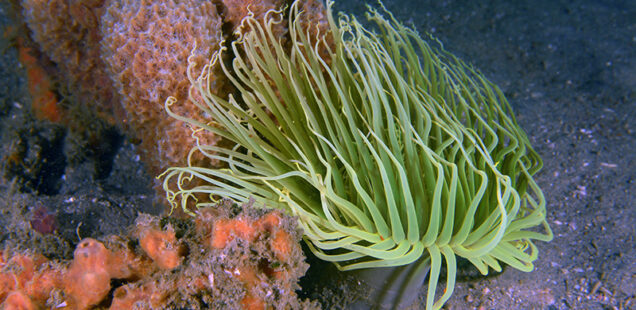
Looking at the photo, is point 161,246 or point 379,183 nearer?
point 161,246

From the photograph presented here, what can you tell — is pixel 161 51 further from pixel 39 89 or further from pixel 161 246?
pixel 39 89

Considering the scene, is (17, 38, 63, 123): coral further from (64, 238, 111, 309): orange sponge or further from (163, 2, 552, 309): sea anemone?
(64, 238, 111, 309): orange sponge

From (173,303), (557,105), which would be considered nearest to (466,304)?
(173,303)

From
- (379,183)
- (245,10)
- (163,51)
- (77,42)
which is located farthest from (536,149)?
(77,42)

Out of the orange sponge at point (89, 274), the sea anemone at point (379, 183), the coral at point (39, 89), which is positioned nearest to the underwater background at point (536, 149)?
the coral at point (39, 89)

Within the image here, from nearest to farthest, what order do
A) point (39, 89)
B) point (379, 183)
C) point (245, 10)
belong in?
point (379, 183) → point (245, 10) → point (39, 89)

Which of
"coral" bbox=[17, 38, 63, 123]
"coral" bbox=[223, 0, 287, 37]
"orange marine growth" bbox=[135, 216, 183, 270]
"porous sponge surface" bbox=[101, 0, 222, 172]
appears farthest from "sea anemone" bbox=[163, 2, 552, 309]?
"coral" bbox=[17, 38, 63, 123]
